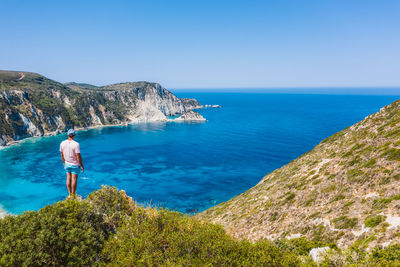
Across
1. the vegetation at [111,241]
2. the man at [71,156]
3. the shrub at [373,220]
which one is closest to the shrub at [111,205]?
the vegetation at [111,241]

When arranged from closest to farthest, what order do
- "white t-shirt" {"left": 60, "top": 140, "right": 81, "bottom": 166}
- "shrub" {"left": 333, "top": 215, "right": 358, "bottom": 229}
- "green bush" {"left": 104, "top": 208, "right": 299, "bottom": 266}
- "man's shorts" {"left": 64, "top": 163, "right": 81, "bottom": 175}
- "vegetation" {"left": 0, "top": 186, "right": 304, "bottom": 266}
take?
"vegetation" {"left": 0, "top": 186, "right": 304, "bottom": 266} < "green bush" {"left": 104, "top": 208, "right": 299, "bottom": 266} < "white t-shirt" {"left": 60, "top": 140, "right": 81, "bottom": 166} < "man's shorts" {"left": 64, "top": 163, "right": 81, "bottom": 175} < "shrub" {"left": 333, "top": 215, "right": 358, "bottom": 229}

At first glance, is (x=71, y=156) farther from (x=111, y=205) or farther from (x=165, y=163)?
(x=165, y=163)

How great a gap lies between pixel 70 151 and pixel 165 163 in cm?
8976

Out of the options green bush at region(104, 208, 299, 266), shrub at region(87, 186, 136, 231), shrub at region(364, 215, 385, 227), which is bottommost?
shrub at region(364, 215, 385, 227)

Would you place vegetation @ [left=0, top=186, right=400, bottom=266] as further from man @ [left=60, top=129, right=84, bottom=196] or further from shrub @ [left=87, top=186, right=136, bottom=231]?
man @ [left=60, top=129, right=84, bottom=196]

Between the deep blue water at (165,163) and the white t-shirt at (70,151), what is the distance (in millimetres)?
42899

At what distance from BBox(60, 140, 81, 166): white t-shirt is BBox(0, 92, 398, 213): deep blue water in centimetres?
4290

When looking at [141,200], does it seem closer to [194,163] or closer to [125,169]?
[125,169]

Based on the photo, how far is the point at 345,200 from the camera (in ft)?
68.8

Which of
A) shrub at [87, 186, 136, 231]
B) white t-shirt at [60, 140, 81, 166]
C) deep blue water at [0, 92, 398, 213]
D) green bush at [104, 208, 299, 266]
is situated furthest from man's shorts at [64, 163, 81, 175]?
deep blue water at [0, 92, 398, 213]

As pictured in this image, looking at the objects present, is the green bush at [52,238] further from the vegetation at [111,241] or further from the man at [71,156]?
the man at [71,156]

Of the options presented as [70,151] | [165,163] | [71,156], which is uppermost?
[70,151]

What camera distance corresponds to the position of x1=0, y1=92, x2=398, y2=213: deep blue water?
68688mm

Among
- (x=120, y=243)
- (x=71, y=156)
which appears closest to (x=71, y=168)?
(x=71, y=156)
